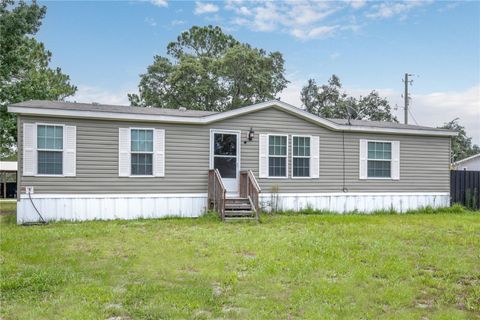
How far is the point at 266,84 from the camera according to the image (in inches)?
1033

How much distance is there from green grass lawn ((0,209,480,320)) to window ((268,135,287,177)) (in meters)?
3.61

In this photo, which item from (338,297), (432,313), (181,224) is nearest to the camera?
(432,313)

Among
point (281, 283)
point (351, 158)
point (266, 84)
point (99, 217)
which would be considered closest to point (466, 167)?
point (266, 84)

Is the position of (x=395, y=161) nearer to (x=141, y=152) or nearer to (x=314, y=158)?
(x=314, y=158)

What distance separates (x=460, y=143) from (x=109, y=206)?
35.9 metres

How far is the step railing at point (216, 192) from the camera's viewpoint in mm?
10391

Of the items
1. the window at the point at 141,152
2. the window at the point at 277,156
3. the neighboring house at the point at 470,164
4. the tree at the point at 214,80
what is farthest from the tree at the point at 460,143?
the window at the point at 141,152

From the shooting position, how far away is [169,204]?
1130 cm

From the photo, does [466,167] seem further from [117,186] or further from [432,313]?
[432,313]

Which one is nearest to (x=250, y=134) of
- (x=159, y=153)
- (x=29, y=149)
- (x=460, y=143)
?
(x=159, y=153)

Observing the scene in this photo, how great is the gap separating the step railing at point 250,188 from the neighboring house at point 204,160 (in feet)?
1.27

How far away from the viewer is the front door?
1187cm

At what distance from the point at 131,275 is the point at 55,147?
6408mm

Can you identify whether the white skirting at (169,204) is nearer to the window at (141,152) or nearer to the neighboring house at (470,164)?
the window at (141,152)
